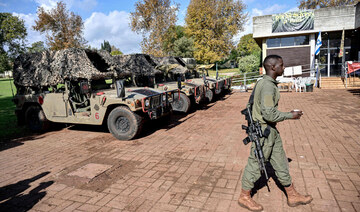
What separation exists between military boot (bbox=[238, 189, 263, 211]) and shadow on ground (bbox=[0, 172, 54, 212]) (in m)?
2.71

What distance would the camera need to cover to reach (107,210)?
3.04 meters

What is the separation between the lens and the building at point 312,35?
56.5ft

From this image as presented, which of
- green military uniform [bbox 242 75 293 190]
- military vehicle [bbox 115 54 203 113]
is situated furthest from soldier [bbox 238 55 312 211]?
military vehicle [bbox 115 54 203 113]

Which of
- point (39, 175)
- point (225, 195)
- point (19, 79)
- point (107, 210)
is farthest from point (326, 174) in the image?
point (19, 79)

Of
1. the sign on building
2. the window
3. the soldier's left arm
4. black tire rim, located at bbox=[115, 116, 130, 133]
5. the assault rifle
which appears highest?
the sign on building

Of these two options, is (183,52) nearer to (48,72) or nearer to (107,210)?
(48,72)

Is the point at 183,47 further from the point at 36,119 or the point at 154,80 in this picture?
the point at 36,119

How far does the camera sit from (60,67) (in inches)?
254

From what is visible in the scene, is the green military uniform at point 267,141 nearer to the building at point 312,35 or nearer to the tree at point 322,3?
the building at point 312,35

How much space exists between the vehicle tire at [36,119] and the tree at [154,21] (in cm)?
1387

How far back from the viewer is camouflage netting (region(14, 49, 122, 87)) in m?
6.43

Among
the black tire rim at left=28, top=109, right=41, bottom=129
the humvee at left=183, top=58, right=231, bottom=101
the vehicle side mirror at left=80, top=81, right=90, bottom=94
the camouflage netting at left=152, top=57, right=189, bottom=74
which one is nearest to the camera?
the vehicle side mirror at left=80, top=81, right=90, bottom=94

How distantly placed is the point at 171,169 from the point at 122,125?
2.30m

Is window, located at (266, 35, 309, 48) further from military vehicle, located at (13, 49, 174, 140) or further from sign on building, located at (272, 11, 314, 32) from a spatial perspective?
military vehicle, located at (13, 49, 174, 140)
